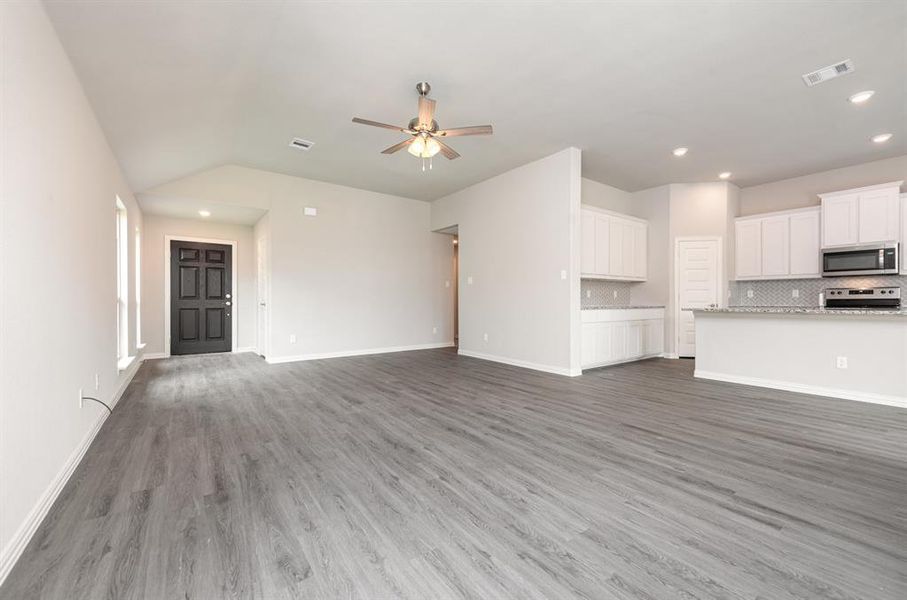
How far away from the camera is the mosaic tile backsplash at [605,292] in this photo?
6.39 metres

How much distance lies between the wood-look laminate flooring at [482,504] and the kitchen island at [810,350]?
41 cm

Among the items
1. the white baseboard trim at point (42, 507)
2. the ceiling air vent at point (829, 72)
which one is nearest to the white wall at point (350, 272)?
the white baseboard trim at point (42, 507)

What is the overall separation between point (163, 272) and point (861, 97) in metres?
9.61

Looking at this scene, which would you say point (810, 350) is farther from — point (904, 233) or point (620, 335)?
point (904, 233)

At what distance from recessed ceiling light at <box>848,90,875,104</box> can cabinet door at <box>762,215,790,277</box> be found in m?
2.65

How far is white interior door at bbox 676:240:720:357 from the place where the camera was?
252 inches

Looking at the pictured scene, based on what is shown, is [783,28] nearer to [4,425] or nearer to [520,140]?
[520,140]

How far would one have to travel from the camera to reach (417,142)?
11.4ft

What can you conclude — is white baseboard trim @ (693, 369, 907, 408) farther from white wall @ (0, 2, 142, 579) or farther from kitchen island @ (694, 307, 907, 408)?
white wall @ (0, 2, 142, 579)

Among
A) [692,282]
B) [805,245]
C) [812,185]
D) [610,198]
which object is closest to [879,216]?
[805,245]

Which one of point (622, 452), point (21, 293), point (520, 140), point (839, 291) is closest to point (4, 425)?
point (21, 293)

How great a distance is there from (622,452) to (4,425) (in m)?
3.12

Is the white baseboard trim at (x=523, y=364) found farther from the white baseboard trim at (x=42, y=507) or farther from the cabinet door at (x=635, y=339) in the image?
the white baseboard trim at (x=42, y=507)

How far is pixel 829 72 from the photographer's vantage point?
3.25 m
